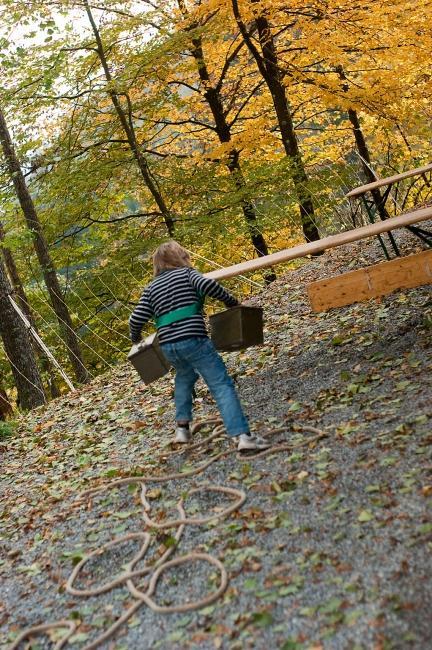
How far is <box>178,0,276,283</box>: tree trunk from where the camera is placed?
1258cm

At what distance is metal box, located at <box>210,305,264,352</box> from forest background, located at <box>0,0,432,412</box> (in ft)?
17.7

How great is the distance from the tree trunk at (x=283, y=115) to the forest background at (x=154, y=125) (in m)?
0.03

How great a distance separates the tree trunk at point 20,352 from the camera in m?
9.84

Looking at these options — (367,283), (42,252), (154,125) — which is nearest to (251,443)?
(367,283)

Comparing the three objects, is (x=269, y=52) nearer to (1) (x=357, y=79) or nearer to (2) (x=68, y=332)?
(1) (x=357, y=79)

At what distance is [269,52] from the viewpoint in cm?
1262

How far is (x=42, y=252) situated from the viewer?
11.8 m

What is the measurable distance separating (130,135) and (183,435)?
8.57 m

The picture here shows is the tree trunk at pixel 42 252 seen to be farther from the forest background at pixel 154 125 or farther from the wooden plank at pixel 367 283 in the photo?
the wooden plank at pixel 367 283

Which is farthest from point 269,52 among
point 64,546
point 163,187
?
point 64,546

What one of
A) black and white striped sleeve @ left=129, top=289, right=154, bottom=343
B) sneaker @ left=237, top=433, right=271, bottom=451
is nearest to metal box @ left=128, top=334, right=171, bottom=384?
black and white striped sleeve @ left=129, top=289, right=154, bottom=343

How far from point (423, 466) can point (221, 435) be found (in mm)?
2028

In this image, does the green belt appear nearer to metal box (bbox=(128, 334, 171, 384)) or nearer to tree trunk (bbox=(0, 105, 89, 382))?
metal box (bbox=(128, 334, 171, 384))

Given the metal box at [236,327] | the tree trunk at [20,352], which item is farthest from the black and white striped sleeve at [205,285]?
the tree trunk at [20,352]
